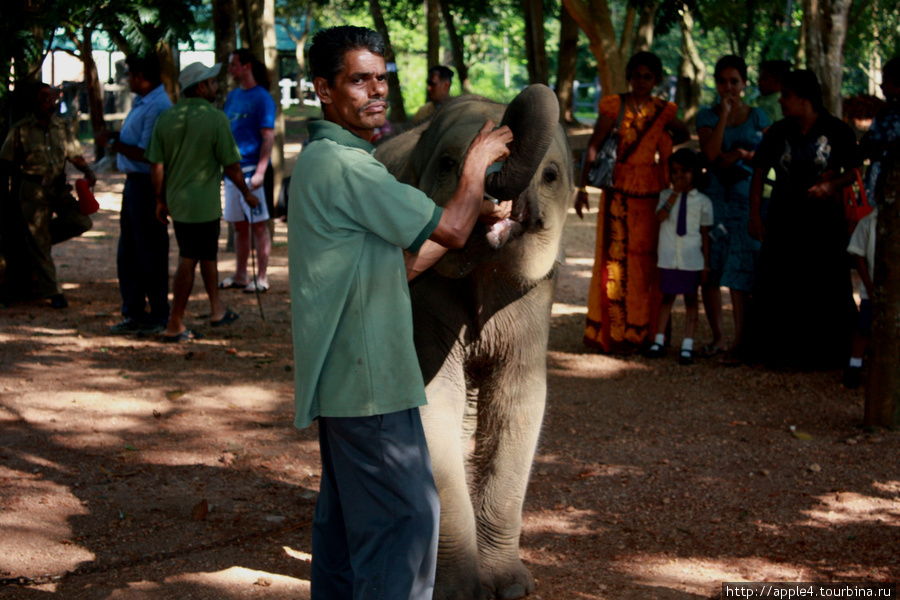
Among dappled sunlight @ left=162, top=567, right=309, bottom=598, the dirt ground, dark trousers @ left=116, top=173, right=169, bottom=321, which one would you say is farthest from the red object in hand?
dappled sunlight @ left=162, top=567, right=309, bottom=598

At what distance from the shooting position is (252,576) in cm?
407

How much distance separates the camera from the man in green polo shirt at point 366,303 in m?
2.73

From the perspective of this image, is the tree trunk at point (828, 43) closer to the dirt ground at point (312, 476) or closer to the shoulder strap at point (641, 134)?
the shoulder strap at point (641, 134)

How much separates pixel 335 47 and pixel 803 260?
5421 millimetres

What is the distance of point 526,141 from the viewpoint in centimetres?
303

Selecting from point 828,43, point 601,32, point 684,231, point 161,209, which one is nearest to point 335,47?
point 684,231

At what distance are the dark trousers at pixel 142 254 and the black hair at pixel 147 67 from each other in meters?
0.86

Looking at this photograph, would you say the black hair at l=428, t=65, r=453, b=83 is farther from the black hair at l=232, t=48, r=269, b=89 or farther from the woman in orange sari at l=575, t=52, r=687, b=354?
the woman in orange sari at l=575, t=52, r=687, b=354

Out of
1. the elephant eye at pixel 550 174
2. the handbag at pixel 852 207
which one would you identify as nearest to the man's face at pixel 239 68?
the handbag at pixel 852 207

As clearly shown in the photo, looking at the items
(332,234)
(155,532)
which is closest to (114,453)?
(155,532)

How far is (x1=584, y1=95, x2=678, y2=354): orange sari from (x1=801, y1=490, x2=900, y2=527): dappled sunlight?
3.03 meters

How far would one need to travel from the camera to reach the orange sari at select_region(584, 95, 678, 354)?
24.9 ft

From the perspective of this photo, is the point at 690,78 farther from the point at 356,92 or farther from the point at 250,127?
the point at 356,92

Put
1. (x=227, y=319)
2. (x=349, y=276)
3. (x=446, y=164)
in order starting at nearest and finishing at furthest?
(x=349, y=276) → (x=446, y=164) → (x=227, y=319)
